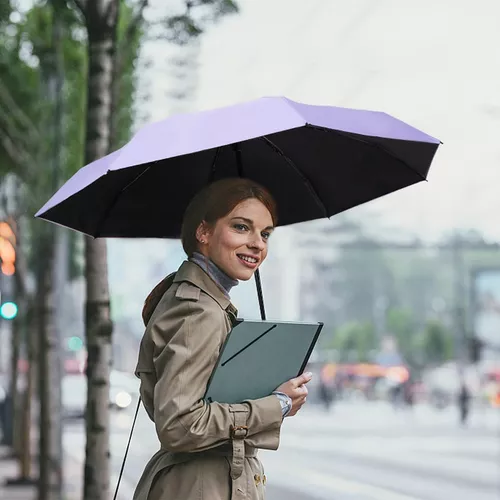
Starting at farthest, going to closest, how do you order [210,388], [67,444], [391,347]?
1. [391,347]
2. [67,444]
3. [210,388]

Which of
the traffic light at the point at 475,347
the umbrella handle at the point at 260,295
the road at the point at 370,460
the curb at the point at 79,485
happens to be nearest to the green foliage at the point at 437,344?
the road at the point at 370,460

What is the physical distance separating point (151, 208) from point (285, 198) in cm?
54

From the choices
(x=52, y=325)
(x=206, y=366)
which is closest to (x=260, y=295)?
(x=206, y=366)

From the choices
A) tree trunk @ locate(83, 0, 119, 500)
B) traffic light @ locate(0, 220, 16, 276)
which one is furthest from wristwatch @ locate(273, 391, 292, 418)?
traffic light @ locate(0, 220, 16, 276)

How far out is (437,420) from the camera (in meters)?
48.8

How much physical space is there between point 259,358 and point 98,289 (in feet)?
11.3

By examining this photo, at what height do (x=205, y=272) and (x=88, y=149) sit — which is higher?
(x=88, y=149)

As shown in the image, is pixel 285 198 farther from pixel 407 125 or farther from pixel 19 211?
pixel 19 211

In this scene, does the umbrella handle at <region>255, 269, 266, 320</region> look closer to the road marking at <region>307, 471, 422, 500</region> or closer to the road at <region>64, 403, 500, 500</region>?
the road at <region>64, 403, 500, 500</region>

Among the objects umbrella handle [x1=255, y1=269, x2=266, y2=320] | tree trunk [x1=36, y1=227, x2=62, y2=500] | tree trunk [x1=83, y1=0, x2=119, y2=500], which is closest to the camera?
umbrella handle [x1=255, y1=269, x2=266, y2=320]

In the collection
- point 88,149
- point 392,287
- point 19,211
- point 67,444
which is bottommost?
point 67,444

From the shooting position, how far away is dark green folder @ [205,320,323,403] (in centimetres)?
363

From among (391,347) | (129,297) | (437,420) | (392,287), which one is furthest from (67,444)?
(392,287)

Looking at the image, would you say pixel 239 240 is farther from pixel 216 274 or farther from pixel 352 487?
pixel 352 487
